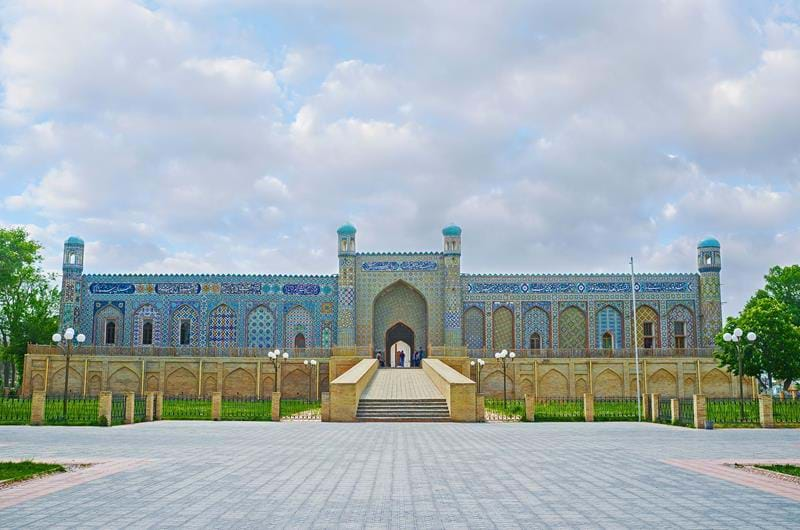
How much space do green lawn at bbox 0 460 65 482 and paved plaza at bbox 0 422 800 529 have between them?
0.31 m

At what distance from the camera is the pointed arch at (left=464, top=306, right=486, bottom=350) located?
3040 cm

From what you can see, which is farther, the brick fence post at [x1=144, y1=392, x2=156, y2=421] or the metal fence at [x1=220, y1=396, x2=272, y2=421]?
the metal fence at [x1=220, y1=396, x2=272, y2=421]

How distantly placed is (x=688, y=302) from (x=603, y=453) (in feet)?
75.3

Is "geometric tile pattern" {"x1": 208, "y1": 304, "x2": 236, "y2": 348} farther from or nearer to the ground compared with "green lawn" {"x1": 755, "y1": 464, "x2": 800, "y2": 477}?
farther from the ground

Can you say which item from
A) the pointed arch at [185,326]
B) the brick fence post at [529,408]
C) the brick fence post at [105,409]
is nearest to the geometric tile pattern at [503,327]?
the pointed arch at [185,326]

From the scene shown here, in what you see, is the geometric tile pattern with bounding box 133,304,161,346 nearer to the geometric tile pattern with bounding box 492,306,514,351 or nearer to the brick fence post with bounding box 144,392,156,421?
the geometric tile pattern with bounding box 492,306,514,351

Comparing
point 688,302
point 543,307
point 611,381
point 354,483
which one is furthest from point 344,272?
point 354,483

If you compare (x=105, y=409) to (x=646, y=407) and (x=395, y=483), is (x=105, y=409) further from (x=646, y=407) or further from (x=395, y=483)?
(x=646, y=407)

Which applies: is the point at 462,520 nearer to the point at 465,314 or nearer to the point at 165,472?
the point at 165,472

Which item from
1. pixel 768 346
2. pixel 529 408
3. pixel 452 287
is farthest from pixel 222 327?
pixel 768 346

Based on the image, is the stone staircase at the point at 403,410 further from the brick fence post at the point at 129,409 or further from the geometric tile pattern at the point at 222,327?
the geometric tile pattern at the point at 222,327

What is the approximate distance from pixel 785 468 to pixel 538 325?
75.2 feet

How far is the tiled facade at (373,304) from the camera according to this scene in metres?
30.3

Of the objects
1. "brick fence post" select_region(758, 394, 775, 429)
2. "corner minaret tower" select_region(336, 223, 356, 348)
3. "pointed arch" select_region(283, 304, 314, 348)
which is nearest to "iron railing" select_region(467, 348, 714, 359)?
"corner minaret tower" select_region(336, 223, 356, 348)
